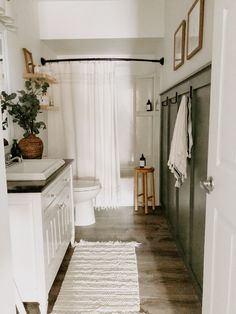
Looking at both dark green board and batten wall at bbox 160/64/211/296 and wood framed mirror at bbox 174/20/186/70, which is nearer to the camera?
dark green board and batten wall at bbox 160/64/211/296

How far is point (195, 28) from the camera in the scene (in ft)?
6.15

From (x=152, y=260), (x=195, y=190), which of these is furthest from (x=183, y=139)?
(x=152, y=260)

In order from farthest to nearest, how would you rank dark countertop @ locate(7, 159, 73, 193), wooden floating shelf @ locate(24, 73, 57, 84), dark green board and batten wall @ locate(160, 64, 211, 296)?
wooden floating shelf @ locate(24, 73, 57, 84)
dark green board and batten wall @ locate(160, 64, 211, 296)
dark countertop @ locate(7, 159, 73, 193)

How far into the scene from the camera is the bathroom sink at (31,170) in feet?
5.57

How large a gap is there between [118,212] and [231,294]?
8.16 feet

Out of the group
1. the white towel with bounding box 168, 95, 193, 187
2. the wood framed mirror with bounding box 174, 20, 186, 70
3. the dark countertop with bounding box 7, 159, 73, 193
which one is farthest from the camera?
the wood framed mirror with bounding box 174, 20, 186, 70

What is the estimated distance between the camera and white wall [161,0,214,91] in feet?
5.31

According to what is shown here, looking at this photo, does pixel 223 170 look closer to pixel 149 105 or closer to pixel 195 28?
pixel 195 28

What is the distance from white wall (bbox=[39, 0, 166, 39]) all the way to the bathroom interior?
12 millimetres

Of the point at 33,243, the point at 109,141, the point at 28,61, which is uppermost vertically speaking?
the point at 28,61

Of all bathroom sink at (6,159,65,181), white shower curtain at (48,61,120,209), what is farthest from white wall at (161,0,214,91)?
bathroom sink at (6,159,65,181)

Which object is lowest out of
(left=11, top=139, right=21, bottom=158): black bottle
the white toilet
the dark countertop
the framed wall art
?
the white toilet

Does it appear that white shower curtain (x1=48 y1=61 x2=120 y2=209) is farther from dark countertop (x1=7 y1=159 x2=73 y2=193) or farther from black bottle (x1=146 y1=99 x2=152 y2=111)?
dark countertop (x1=7 y1=159 x2=73 y2=193)

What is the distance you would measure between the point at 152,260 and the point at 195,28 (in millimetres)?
1879
